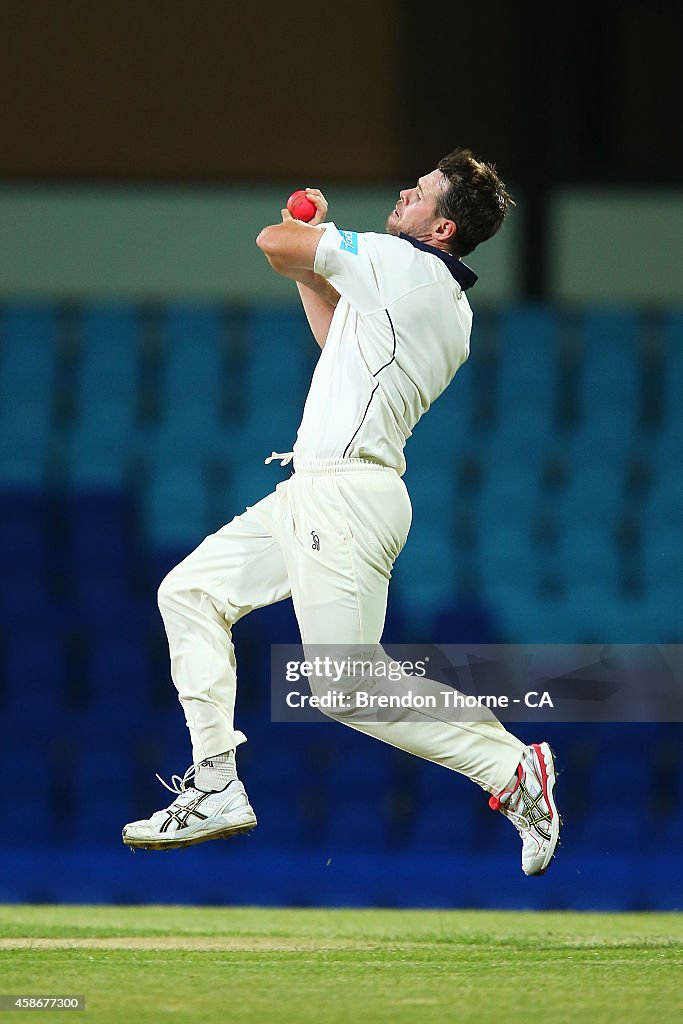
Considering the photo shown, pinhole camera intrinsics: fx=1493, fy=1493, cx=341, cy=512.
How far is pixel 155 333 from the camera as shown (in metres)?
5.83

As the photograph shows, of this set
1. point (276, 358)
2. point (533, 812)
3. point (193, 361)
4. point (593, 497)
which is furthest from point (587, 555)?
point (533, 812)

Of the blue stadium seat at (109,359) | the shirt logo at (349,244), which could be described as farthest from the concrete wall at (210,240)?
the shirt logo at (349,244)

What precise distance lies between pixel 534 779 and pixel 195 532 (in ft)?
9.22

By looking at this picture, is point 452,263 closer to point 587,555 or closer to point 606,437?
point 587,555

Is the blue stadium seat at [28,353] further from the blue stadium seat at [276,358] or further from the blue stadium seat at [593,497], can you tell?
the blue stadium seat at [593,497]

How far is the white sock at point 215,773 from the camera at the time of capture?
288 cm

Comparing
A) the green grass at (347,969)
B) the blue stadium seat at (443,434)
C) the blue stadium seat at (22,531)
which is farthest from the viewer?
the blue stadium seat at (443,434)

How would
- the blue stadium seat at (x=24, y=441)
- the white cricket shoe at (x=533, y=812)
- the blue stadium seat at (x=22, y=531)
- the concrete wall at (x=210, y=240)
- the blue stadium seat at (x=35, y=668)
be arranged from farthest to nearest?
the concrete wall at (x=210, y=240), the blue stadium seat at (x=24, y=441), the blue stadium seat at (x=22, y=531), the blue stadium seat at (x=35, y=668), the white cricket shoe at (x=533, y=812)

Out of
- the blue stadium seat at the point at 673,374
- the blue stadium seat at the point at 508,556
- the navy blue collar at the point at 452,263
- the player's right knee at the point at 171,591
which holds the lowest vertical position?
the blue stadium seat at the point at 508,556

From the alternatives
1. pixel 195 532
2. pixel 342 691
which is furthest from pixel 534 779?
pixel 195 532

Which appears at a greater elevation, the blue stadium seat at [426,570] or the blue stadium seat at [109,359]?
the blue stadium seat at [109,359]

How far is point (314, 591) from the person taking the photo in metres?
2.85

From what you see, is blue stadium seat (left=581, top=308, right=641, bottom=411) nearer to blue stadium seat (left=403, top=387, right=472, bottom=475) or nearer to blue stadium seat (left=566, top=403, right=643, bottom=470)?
blue stadium seat (left=566, top=403, right=643, bottom=470)

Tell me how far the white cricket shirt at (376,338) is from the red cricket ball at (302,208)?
0.29 feet
